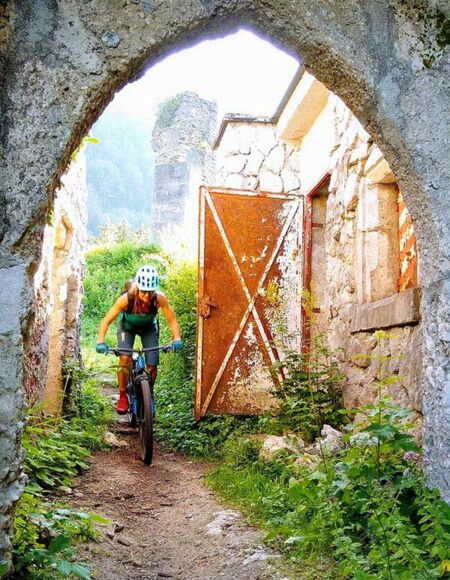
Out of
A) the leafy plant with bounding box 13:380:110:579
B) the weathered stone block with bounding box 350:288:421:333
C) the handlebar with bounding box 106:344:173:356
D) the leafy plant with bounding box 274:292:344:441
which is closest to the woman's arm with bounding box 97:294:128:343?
the handlebar with bounding box 106:344:173:356

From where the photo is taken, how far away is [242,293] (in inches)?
226

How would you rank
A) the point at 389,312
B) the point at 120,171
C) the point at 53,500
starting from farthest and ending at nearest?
the point at 120,171, the point at 389,312, the point at 53,500

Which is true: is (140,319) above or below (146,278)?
below

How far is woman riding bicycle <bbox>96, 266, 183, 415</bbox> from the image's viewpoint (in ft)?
16.2

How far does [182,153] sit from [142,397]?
51.4 feet

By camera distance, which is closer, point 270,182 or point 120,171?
point 270,182

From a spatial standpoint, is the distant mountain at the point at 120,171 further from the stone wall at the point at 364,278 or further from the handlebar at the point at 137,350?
the stone wall at the point at 364,278

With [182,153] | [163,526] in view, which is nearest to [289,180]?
[163,526]

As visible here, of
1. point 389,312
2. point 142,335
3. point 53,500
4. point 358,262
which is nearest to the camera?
point 53,500

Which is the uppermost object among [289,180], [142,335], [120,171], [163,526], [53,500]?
[120,171]

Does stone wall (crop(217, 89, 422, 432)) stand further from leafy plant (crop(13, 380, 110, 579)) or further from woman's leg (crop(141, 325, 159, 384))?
leafy plant (crop(13, 380, 110, 579))

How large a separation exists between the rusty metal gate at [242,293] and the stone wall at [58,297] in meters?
1.20

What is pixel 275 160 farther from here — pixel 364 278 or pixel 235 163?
pixel 364 278

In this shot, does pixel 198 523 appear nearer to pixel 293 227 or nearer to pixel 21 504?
pixel 21 504
